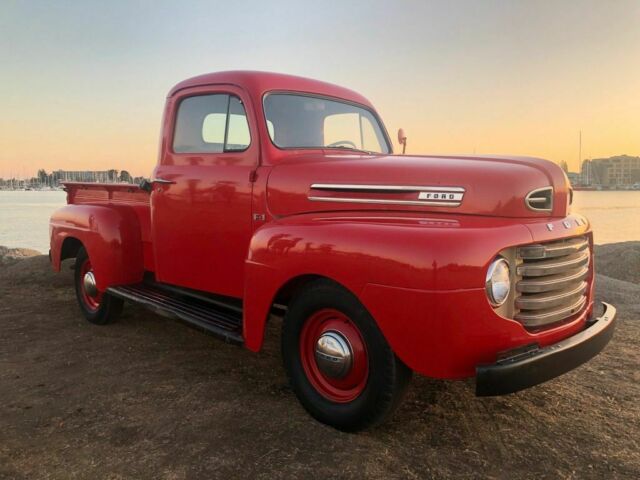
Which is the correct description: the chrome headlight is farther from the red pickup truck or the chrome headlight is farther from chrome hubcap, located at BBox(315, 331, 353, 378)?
chrome hubcap, located at BBox(315, 331, 353, 378)

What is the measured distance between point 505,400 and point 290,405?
138 cm

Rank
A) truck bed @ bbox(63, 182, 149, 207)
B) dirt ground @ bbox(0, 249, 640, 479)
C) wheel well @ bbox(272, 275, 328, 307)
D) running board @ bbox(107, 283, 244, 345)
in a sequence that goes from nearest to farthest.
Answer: dirt ground @ bbox(0, 249, 640, 479) < wheel well @ bbox(272, 275, 328, 307) < running board @ bbox(107, 283, 244, 345) < truck bed @ bbox(63, 182, 149, 207)

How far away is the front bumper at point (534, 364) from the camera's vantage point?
2410 millimetres

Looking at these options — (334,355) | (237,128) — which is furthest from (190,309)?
(334,355)

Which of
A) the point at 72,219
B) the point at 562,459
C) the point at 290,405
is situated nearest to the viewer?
the point at 562,459

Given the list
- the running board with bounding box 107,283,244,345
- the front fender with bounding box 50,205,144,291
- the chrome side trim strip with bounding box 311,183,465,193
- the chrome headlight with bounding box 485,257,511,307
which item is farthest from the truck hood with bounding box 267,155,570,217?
the front fender with bounding box 50,205,144,291

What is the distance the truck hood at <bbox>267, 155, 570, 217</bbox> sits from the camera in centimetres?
Answer: 278

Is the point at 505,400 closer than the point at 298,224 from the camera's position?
No

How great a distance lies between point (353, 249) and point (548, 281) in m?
1.04

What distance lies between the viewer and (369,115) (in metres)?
4.57

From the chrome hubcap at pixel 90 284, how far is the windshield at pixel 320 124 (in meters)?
2.67

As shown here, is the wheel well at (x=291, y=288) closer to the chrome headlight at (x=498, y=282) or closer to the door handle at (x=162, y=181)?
the chrome headlight at (x=498, y=282)

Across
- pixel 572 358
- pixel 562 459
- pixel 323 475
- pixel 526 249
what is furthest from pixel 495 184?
pixel 323 475

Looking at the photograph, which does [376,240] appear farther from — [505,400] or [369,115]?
[369,115]
